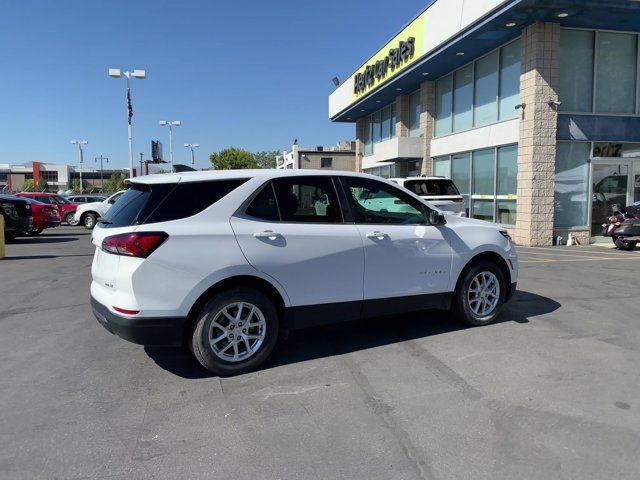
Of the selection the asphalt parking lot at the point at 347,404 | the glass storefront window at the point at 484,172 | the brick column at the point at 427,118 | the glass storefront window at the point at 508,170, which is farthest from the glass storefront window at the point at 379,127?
the asphalt parking lot at the point at 347,404

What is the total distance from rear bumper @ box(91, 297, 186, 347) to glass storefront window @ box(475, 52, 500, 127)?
14266 mm

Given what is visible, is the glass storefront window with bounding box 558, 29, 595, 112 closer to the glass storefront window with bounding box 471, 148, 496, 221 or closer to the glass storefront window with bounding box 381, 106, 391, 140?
the glass storefront window with bounding box 471, 148, 496, 221

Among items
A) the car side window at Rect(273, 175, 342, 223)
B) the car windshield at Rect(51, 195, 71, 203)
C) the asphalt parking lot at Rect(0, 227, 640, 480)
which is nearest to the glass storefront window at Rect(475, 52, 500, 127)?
the asphalt parking lot at Rect(0, 227, 640, 480)

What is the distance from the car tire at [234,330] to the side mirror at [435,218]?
1.94 meters

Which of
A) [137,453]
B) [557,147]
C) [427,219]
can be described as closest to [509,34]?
[557,147]

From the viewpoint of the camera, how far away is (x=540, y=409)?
3.68m

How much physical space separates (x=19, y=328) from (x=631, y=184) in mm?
15512

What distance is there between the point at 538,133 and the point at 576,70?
229cm

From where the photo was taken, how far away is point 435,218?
5301 millimetres

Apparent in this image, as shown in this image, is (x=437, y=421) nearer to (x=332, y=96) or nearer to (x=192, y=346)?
(x=192, y=346)

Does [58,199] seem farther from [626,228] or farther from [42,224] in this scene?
[626,228]

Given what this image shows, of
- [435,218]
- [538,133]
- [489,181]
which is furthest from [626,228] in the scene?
[435,218]

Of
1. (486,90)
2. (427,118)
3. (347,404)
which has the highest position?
(486,90)

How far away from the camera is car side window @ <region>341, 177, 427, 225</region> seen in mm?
5004
